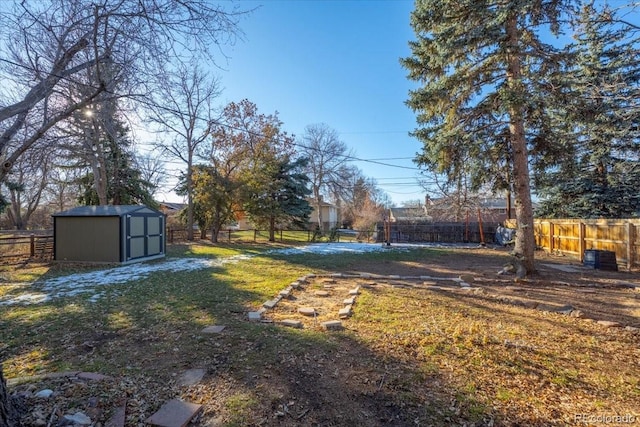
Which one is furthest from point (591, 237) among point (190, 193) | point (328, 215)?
point (328, 215)

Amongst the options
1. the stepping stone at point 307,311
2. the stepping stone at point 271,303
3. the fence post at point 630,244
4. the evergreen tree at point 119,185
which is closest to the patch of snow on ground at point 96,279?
the stepping stone at point 271,303

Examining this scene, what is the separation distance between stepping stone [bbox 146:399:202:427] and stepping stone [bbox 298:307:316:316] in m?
2.29

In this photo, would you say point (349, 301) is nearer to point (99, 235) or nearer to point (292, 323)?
point (292, 323)

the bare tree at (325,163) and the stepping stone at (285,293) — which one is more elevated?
the bare tree at (325,163)

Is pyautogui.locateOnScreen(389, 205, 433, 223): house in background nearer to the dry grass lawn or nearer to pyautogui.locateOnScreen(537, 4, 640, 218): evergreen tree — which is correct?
pyautogui.locateOnScreen(537, 4, 640, 218): evergreen tree

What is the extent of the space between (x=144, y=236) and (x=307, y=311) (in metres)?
8.23

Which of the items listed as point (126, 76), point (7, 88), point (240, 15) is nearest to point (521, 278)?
point (240, 15)

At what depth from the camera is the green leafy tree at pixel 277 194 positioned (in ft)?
52.4

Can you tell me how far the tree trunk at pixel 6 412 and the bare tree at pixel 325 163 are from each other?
25.2m

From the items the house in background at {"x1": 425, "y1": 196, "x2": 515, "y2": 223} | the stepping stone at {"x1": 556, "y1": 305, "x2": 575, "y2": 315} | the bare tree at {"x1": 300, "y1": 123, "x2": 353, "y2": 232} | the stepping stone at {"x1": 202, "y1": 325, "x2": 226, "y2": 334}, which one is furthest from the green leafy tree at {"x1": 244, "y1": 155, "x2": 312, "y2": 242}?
the stepping stone at {"x1": 556, "y1": 305, "x2": 575, "y2": 315}

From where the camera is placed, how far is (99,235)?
9.45 meters

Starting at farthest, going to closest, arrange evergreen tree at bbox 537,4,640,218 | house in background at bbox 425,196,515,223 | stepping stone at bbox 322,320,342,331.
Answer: house in background at bbox 425,196,515,223 → evergreen tree at bbox 537,4,640,218 → stepping stone at bbox 322,320,342,331

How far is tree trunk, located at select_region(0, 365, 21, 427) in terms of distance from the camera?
1689 millimetres

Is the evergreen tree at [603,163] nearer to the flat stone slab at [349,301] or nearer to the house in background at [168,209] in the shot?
the flat stone slab at [349,301]
